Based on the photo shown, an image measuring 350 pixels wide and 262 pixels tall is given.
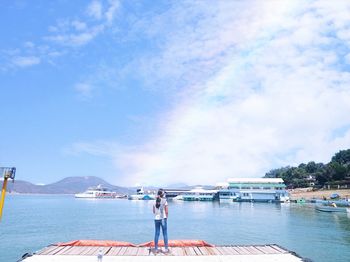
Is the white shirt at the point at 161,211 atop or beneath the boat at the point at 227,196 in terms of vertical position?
beneath

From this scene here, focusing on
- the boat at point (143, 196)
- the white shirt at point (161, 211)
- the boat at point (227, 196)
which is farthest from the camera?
the boat at point (143, 196)

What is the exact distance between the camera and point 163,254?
1456 cm

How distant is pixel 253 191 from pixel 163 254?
131704mm

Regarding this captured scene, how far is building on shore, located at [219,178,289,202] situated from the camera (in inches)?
5384

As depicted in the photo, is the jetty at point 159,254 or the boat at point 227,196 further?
the boat at point 227,196

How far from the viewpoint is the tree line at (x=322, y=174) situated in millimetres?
129750

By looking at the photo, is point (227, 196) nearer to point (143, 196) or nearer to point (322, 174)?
point (322, 174)

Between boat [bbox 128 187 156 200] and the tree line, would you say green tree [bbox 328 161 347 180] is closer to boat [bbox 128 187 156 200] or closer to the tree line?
the tree line

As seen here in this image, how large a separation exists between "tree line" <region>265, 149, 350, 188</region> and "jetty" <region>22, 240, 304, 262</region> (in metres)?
125

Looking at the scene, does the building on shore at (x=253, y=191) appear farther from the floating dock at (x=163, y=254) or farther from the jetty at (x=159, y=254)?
the floating dock at (x=163, y=254)

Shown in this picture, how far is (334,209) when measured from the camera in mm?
79312

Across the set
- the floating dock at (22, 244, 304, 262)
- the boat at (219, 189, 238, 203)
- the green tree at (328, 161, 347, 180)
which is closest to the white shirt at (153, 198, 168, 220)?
the floating dock at (22, 244, 304, 262)

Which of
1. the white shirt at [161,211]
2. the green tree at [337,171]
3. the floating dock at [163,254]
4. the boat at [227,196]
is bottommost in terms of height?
the floating dock at [163,254]

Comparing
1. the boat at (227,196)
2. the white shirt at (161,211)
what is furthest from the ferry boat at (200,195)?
the white shirt at (161,211)
